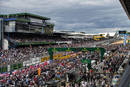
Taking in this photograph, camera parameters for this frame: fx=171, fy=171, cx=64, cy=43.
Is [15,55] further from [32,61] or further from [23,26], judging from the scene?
[23,26]

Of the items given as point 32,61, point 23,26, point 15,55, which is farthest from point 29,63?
point 23,26

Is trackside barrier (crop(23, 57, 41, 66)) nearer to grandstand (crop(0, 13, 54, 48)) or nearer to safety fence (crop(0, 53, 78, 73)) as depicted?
safety fence (crop(0, 53, 78, 73))

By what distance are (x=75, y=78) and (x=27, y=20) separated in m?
31.6

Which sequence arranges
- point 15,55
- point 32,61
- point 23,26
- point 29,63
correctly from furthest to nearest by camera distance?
point 23,26 → point 15,55 → point 32,61 → point 29,63

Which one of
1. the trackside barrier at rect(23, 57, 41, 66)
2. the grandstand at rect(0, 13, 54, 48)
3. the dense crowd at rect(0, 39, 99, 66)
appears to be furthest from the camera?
the grandstand at rect(0, 13, 54, 48)

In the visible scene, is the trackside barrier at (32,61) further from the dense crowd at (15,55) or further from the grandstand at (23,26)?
the grandstand at (23,26)

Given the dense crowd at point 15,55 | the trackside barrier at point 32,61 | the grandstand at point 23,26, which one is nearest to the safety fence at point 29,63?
the trackside barrier at point 32,61

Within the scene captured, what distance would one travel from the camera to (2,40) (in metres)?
38.7

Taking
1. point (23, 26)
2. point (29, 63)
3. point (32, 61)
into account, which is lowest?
point (29, 63)

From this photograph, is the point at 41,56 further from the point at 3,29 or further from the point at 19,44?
the point at 3,29

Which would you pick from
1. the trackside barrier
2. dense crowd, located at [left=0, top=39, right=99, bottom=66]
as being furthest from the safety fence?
dense crowd, located at [left=0, top=39, right=99, bottom=66]

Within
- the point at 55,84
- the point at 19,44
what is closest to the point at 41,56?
the point at 19,44

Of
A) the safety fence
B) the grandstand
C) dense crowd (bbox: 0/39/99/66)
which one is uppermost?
the grandstand

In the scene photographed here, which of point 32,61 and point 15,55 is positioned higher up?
point 15,55
